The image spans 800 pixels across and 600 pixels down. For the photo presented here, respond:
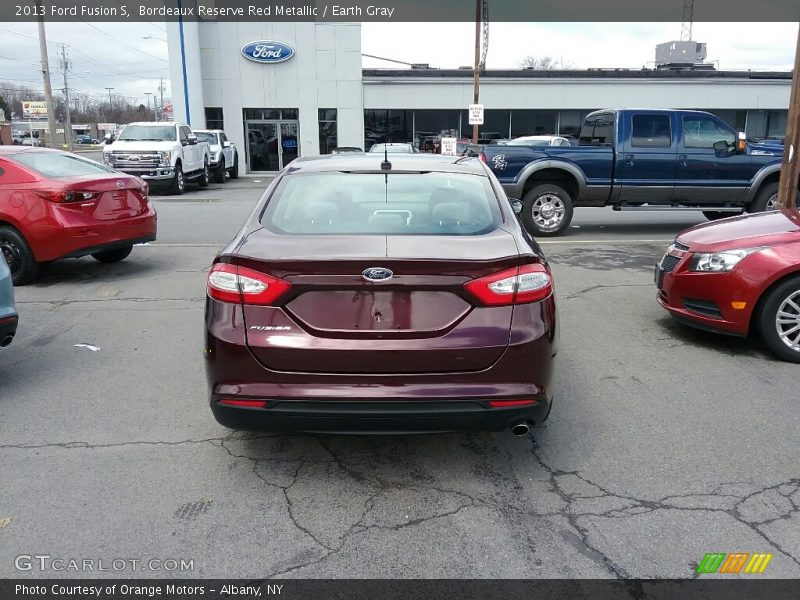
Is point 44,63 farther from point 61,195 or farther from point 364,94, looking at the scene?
point 61,195

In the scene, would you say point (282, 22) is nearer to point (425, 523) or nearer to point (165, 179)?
point (165, 179)

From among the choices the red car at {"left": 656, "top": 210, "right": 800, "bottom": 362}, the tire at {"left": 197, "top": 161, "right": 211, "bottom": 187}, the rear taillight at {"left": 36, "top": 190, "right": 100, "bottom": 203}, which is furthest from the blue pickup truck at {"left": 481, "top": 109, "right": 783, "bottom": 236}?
the tire at {"left": 197, "top": 161, "right": 211, "bottom": 187}

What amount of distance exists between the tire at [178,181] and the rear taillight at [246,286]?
61.4ft

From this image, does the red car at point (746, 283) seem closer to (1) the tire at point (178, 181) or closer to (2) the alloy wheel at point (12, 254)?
(2) the alloy wheel at point (12, 254)

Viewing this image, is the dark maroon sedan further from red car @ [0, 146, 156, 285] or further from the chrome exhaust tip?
red car @ [0, 146, 156, 285]

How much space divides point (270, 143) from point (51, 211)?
25.5 meters

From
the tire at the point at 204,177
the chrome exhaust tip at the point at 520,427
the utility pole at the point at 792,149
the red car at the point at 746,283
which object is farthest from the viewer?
the tire at the point at 204,177

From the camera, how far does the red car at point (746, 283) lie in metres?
5.28

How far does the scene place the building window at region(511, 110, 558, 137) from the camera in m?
31.8

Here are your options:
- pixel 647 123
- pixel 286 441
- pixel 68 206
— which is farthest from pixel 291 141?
pixel 286 441

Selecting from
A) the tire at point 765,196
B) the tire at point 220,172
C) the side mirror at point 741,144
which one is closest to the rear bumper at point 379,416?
the side mirror at point 741,144

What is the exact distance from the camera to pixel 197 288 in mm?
7926

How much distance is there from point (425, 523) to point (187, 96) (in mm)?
29156

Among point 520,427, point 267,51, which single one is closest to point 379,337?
point 520,427
